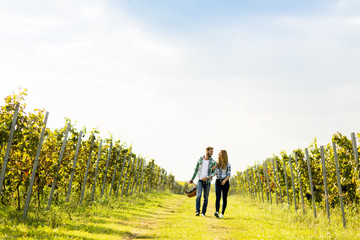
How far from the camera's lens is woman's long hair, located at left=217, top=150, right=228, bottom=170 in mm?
10312

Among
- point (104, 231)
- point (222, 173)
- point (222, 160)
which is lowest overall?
point (104, 231)

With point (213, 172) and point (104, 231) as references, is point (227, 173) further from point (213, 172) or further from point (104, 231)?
point (104, 231)

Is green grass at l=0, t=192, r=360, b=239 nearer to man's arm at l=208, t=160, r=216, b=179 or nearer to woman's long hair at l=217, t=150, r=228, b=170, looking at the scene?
man's arm at l=208, t=160, r=216, b=179

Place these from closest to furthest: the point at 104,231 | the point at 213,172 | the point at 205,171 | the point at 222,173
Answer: the point at 104,231 → the point at 222,173 → the point at 205,171 → the point at 213,172

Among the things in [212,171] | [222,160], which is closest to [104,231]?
[212,171]

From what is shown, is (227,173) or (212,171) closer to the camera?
(227,173)

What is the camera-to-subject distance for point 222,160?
33.8 feet

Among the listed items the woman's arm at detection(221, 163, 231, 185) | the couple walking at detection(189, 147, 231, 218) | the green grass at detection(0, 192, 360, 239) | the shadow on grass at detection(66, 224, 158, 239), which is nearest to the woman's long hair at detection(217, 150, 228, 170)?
the couple walking at detection(189, 147, 231, 218)

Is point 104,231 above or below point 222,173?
below

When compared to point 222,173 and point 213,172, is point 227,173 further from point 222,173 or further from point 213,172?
point 213,172

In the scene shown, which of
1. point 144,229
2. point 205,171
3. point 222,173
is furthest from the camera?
point 205,171

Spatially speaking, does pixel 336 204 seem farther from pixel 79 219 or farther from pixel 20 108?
pixel 20 108

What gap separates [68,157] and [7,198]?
2.10 meters

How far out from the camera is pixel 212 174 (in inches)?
409
